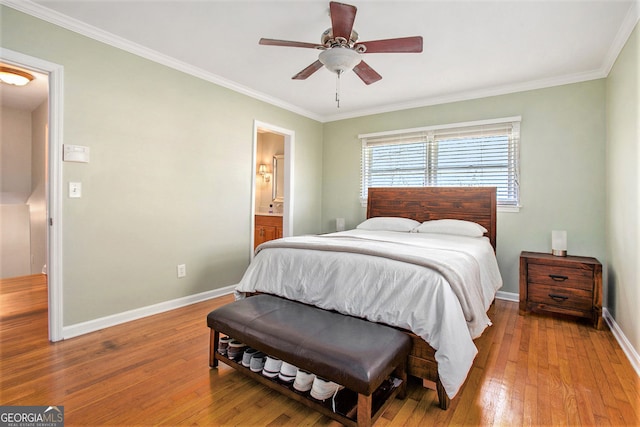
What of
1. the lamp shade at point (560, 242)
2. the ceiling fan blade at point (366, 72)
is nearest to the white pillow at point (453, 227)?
the lamp shade at point (560, 242)

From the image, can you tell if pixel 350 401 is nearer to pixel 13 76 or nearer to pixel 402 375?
pixel 402 375

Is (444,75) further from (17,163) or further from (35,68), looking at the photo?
(17,163)

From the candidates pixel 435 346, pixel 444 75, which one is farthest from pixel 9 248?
pixel 444 75

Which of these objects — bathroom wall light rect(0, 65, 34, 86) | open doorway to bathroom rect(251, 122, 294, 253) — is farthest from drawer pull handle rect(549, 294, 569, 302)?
bathroom wall light rect(0, 65, 34, 86)

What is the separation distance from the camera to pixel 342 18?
6.34 feet

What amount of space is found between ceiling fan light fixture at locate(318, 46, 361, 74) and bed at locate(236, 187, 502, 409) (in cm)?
126

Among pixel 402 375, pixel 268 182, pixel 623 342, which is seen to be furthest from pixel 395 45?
pixel 268 182

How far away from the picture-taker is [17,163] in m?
4.59

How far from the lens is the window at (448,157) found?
3.63 m

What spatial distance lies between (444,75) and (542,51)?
834 millimetres

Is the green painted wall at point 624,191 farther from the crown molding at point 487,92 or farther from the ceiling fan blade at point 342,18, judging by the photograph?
the ceiling fan blade at point 342,18

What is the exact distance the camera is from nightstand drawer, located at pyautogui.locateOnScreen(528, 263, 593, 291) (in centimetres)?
286

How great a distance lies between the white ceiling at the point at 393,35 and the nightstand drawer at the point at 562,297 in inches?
82.2

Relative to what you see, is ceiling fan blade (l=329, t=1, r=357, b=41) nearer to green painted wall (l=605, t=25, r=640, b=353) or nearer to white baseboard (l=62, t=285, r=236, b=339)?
green painted wall (l=605, t=25, r=640, b=353)
